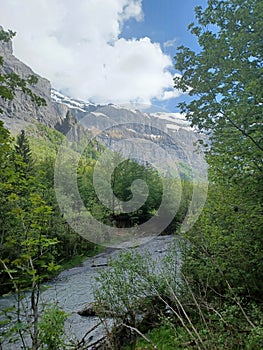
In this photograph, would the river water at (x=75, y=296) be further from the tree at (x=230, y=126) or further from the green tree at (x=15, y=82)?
the green tree at (x=15, y=82)

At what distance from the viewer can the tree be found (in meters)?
4.35

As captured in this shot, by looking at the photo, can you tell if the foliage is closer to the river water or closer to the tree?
the river water

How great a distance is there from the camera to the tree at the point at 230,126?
4352mm

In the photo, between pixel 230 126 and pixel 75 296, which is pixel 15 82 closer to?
pixel 230 126

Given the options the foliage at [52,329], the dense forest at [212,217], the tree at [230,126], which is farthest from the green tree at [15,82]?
the foliage at [52,329]

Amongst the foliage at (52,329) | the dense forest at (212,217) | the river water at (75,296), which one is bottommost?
the river water at (75,296)

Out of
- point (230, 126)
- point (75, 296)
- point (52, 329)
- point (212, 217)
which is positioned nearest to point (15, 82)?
point (52, 329)

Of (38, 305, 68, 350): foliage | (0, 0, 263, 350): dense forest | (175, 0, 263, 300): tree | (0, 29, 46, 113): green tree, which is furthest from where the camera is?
(175, 0, 263, 300): tree

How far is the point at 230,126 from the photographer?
4820 mm

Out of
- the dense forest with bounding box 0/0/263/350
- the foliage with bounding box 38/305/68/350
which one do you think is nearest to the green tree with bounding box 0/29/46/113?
the dense forest with bounding box 0/0/263/350

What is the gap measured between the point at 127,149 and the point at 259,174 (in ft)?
105

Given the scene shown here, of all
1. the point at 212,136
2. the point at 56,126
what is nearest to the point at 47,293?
the point at 212,136

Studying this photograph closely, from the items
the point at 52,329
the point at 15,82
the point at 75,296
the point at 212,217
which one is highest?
the point at 15,82

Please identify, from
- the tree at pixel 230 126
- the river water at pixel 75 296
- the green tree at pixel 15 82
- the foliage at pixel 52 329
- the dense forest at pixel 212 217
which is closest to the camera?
the green tree at pixel 15 82
